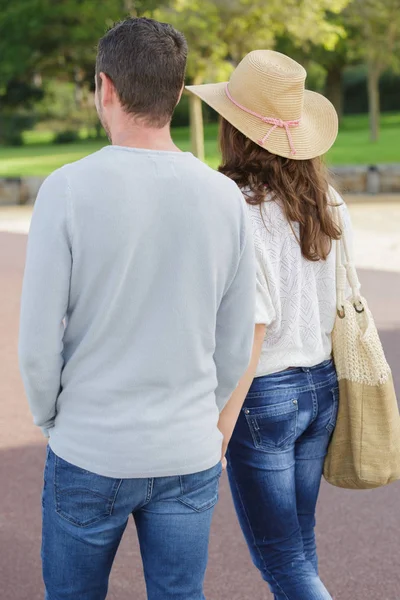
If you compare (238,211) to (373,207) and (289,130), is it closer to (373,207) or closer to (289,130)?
(289,130)

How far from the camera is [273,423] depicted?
7.93 ft

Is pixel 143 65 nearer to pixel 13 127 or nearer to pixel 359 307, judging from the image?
pixel 359 307

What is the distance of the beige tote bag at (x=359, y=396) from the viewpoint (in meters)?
2.53

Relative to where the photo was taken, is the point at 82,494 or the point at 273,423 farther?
the point at 273,423

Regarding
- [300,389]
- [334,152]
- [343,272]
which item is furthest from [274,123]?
[334,152]

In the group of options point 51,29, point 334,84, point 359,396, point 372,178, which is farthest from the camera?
point 334,84

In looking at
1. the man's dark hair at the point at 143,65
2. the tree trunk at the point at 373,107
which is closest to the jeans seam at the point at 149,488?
the man's dark hair at the point at 143,65

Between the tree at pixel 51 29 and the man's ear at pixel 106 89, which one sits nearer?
the man's ear at pixel 106 89

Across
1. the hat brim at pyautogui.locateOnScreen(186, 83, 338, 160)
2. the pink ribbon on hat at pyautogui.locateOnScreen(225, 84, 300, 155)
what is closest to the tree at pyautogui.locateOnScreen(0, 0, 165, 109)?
the hat brim at pyautogui.locateOnScreen(186, 83, 338, 160)

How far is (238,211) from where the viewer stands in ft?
6.40

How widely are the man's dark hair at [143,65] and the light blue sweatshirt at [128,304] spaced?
10 centimetres

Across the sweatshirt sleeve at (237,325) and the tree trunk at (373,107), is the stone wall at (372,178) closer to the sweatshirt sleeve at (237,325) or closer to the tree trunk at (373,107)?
the tree trunk at (373,107)

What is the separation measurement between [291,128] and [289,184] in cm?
19

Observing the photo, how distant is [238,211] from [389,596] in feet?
6.61
